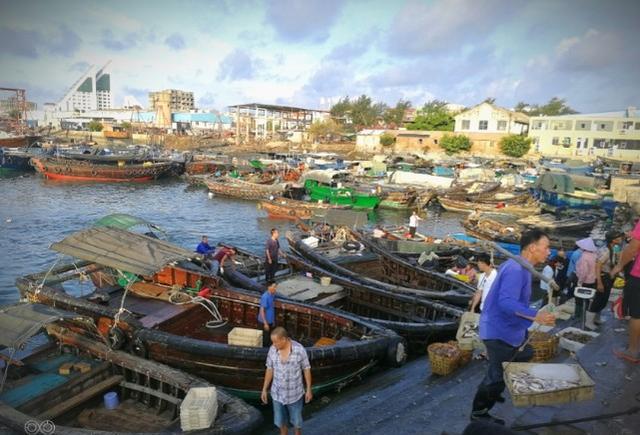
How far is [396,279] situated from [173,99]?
174 meters

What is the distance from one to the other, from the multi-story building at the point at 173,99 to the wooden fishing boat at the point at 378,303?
5533 inches

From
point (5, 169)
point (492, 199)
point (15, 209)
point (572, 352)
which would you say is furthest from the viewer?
point (5, 169)

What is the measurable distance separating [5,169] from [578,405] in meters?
61.5

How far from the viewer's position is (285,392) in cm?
461

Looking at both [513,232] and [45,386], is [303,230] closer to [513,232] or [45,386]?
[513,232]

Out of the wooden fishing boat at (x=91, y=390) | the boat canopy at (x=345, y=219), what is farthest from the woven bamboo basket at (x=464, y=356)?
the boat canopy at (x=345, y=219)

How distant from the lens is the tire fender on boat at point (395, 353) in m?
8.02

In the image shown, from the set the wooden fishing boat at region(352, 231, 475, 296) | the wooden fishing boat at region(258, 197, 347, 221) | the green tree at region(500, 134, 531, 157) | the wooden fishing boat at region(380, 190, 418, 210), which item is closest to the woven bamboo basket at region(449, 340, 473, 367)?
the wooden fishing boat at region(352, 231, 475, 296)

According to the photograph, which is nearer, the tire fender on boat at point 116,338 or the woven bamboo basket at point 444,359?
the woven bamboo basket at point 444,359

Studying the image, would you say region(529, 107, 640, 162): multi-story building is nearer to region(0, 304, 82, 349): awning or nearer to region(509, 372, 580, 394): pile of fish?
region(509, 372, 580, 394): pile of fish

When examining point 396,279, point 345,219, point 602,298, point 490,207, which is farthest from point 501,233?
point 602,298

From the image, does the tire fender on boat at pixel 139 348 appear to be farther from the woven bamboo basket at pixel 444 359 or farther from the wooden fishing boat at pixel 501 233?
the wooden fishing boat at pixel 501 233

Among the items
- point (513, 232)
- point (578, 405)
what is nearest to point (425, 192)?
point (513, 232)

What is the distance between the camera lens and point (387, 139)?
217ft
